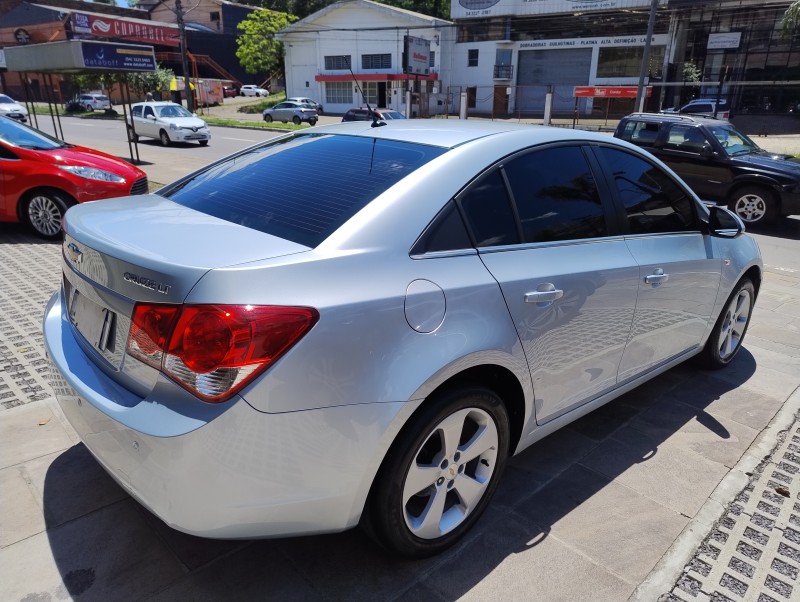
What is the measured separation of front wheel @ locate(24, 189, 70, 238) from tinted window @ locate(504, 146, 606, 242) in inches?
A: 261

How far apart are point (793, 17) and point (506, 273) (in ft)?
110

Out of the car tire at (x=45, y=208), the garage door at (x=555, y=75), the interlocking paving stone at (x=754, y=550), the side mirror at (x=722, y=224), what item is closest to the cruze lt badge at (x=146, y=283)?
the interlocking paving stone at (x=754, y=550)

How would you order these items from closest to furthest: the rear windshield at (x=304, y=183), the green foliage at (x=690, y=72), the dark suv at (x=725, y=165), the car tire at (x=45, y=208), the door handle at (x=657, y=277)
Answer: the rear windshield at (x=304, y=183) → the door handle at (x=657, y=277) → the car tire at (x=45, y=208) → the dark suv at (x=725, y=165) → the green foliage at (x=690, y=72)

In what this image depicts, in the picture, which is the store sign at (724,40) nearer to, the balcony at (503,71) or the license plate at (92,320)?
the balcony at (503,71)

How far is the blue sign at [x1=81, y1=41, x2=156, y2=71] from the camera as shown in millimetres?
13062

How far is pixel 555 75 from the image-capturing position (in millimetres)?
46688

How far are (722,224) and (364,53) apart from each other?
47.2 m

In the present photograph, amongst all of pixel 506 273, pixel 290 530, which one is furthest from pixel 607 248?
pixel 290 530

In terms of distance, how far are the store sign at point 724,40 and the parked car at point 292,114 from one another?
27553 millimetres

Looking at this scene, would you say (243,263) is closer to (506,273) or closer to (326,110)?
(506,273)

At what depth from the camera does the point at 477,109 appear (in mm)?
46312

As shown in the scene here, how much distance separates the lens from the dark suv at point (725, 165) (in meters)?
9.84

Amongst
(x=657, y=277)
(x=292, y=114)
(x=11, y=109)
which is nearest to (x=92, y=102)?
(x=11, y=109)

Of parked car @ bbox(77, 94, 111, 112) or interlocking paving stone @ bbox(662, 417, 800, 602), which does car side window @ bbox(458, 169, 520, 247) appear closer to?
interlocking paving stone @ bbox(662, 417, 800, 602)
